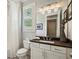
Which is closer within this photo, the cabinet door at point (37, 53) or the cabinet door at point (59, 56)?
the cabinet door at point (59, 56)

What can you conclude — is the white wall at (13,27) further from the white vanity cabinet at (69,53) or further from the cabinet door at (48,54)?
the white vanity cabinet at (69,53)

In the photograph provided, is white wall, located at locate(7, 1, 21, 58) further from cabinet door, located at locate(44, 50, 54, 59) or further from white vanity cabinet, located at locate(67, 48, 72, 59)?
white vanity cabinet, located at locate(67, 48, 72, 59)

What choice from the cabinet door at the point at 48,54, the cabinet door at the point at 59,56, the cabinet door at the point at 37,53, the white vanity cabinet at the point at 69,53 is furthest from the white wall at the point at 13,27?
the white vanity cabinet at the point at 69,53

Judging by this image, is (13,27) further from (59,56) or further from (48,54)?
(59,56)

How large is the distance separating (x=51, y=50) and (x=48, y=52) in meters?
0.13

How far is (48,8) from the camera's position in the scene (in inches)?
158

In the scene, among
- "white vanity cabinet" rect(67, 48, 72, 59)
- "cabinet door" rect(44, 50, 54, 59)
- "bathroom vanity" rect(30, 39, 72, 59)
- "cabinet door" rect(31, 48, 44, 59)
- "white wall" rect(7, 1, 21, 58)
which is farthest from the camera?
"white wall" rect(7, 1, 21, 58)

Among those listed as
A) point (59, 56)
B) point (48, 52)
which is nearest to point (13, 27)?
point (48, 52)

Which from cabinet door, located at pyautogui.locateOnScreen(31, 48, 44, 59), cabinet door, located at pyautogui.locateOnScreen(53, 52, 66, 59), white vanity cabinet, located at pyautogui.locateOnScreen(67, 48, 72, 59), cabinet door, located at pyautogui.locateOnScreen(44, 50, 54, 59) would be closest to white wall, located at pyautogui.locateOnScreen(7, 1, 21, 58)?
cabinet door, located at pyautogui.locateOnScreen(31, 48, 44, 59)

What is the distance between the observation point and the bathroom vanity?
7.88ft

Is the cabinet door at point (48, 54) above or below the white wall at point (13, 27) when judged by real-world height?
below

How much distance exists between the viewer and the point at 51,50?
9.27ft

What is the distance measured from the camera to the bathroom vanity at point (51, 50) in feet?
7.88

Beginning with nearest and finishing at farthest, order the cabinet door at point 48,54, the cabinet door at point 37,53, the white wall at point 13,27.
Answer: the cabinet door at point 48,54 < the cabinet door at point 37,53 < the white wall at point 13,27
